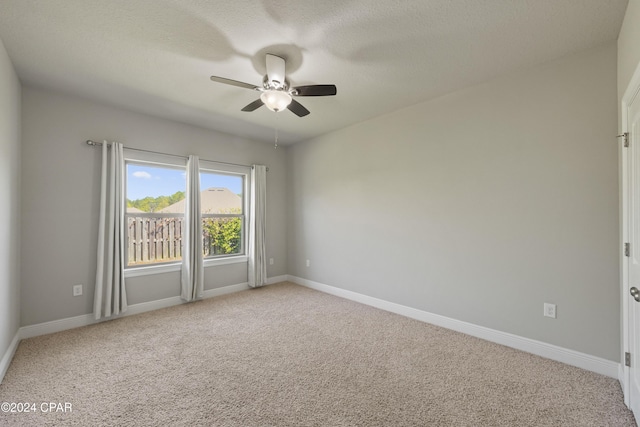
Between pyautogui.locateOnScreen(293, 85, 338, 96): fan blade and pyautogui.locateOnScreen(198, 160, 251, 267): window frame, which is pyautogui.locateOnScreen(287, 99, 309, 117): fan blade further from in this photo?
pyautogui.locateOnScreen(198, 160, 251, 267): window frame

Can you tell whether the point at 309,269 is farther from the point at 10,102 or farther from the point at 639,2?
the point at 639,2

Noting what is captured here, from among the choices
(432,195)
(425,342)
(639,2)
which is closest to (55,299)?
(425,342)

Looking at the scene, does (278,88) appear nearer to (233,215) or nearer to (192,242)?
(192,242)

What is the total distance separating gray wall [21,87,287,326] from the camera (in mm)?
2908

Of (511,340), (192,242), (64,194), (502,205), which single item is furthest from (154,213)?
(511,340)

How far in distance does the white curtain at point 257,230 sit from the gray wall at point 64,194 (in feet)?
4.60

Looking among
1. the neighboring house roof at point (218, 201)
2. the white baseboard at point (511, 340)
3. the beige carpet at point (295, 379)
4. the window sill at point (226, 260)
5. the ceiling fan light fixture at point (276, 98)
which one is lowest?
the beige carpet at point (295, 379)

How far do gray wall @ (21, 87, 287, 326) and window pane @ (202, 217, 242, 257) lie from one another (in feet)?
2.87

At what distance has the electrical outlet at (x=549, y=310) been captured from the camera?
7.97 feet

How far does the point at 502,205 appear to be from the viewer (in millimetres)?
A: 2721

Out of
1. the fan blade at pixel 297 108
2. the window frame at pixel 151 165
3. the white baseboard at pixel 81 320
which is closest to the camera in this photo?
the fan blade at pixel 297 108

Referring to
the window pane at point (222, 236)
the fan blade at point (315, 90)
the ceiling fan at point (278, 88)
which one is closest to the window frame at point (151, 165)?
the window pane at point (222, 236)

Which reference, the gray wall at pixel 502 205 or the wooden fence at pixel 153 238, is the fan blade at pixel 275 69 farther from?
the wooden fence at pixel 153 238

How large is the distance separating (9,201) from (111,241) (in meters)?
0.99
